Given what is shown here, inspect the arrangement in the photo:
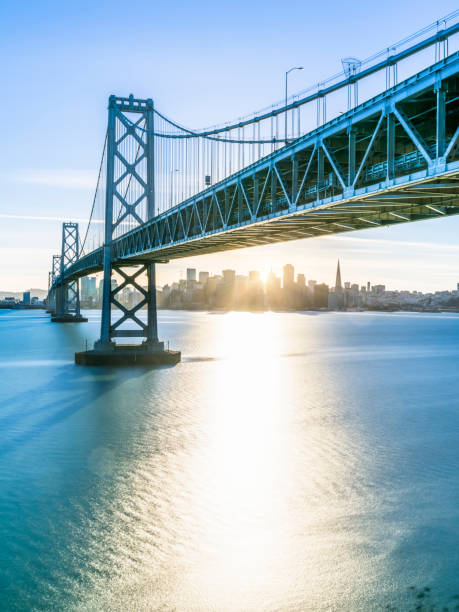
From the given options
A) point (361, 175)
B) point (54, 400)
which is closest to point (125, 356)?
point (54, 400)

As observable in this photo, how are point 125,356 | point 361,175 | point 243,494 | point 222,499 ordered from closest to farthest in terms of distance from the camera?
point 222,499 < point 243,494 < point 361,175 < point 125,356

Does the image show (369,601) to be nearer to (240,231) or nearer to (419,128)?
(419,128)

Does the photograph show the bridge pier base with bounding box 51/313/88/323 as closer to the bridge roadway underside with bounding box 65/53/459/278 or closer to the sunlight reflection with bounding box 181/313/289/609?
the bridge roadway underside with bounding box 65/53/459/278

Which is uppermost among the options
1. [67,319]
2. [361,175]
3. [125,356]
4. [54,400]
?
[361,175]

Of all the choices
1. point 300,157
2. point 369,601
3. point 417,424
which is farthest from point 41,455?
point 417,424

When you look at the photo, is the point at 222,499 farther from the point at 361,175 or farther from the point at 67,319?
the point at 67,319

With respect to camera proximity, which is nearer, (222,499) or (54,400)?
(222,499)
